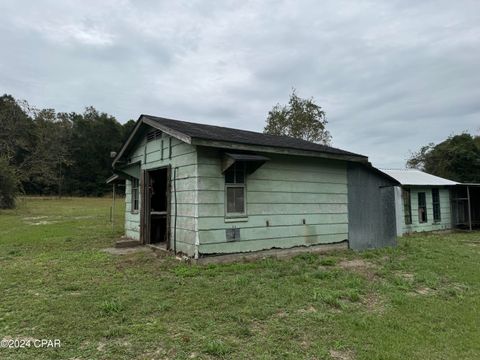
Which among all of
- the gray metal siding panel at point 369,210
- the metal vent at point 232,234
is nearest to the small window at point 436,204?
the gray metal siding panel at point 369,210

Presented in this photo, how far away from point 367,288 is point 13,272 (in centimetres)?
629

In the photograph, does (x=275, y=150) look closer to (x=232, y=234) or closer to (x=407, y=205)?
(x=232, y=234)

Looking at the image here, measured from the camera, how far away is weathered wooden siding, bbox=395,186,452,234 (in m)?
13.6

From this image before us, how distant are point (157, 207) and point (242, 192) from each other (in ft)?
13.0

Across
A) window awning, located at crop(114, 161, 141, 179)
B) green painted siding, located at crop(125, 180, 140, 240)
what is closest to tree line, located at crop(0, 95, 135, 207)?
green painted siding, located at crop(125, 180, 140, 240)

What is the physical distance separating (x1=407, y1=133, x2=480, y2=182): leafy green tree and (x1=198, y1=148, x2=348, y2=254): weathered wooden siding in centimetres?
2772

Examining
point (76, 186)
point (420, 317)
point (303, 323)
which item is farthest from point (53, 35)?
point (76, 186)

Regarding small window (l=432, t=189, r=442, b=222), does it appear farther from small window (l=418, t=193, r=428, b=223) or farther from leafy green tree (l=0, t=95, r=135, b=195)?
leafy green tree (l=0, t=95, r=135, b=195)

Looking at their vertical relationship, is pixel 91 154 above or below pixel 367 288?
above

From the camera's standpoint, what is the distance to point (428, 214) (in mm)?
14898

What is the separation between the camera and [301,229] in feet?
26.6

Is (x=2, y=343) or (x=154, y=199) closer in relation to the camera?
(x=2, y=343)

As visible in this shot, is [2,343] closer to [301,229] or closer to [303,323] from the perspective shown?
[303,323]

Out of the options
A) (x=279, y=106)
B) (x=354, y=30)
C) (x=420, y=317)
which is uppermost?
(x=279, y=106)
